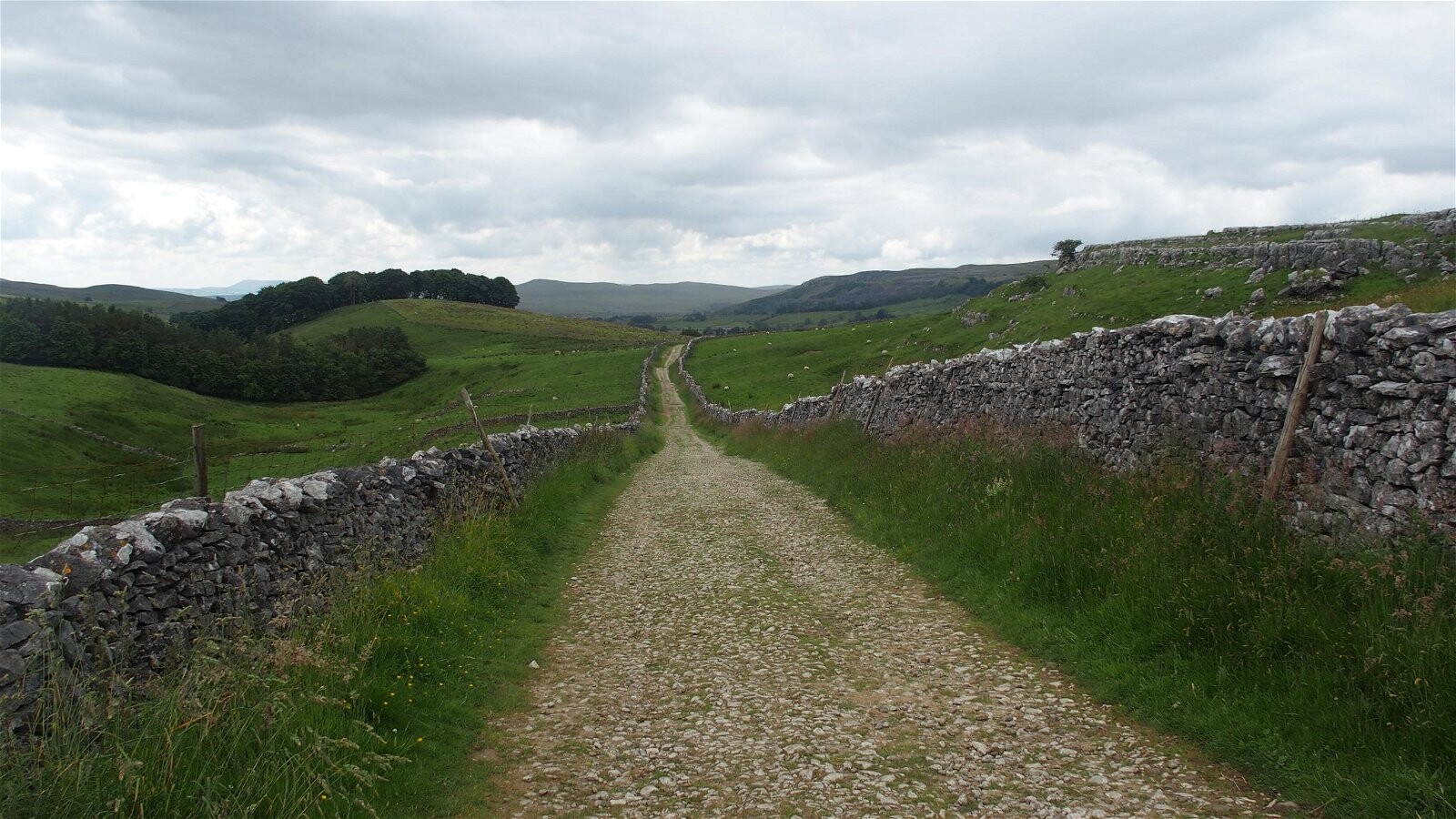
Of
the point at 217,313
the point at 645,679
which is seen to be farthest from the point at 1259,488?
the point at 217,313

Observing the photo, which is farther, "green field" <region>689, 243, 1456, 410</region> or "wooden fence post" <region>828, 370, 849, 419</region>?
"green field" <region>689, 243, 1456, 410</region>

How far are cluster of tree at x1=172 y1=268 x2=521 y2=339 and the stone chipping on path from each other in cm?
17119

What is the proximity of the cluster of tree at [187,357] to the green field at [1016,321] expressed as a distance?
48225 millimetres

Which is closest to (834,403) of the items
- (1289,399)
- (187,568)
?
(1289,399)

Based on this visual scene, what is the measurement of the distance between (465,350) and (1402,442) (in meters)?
123

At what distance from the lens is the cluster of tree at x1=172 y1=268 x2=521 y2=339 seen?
164 m

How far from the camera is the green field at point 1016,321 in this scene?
86.3 feet

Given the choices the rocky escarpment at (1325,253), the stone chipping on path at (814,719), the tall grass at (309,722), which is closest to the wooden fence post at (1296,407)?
the stone chipping on path at (814,719)

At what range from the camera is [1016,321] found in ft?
158

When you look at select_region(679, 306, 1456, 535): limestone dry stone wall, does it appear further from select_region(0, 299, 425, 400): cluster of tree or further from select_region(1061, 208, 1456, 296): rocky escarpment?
select_region(0, 299, 425, 400): cluster of tree

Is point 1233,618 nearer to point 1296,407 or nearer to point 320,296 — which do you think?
point 1296,407

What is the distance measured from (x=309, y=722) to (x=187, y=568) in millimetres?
2029

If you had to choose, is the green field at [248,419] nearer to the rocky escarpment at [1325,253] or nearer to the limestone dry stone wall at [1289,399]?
the limestone dry stone wall at [1289,399]

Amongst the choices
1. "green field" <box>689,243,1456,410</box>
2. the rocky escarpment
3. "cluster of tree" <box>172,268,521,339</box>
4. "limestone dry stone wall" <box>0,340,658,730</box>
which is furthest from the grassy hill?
"cluster of tree" <box>172,268,521,339</box>
